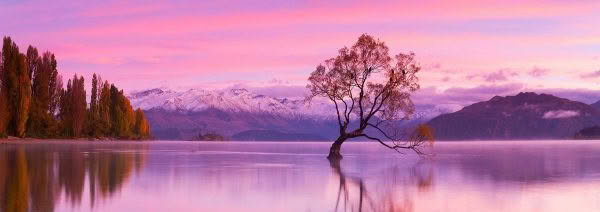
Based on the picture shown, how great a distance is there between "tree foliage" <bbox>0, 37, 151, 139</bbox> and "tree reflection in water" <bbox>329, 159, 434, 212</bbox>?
8181 centimetres

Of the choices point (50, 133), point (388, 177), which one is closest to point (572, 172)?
point (388, 177)

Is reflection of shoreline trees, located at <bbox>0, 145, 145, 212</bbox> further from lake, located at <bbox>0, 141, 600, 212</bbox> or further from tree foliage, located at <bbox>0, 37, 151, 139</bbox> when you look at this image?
tree foliage, located at <bbox>0, 37, 151, 139</bbox>

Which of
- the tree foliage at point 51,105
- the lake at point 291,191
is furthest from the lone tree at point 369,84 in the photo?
the tree foliage at point 51,105

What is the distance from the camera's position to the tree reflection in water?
2202 centimetres

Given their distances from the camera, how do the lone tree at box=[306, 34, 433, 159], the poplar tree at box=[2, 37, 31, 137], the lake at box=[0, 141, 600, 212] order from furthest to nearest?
the poplar tree at box=[2, 37, 31, 137] → the lone tree at box=[306, 34, 433, 159] → the lake at box=[0, 141, 600, 212]

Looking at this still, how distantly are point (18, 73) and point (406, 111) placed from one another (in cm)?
7058

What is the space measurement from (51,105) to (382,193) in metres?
112

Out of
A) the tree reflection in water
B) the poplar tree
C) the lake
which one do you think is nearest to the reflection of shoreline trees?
the lake

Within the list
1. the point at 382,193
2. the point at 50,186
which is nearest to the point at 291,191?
the point at 382,193

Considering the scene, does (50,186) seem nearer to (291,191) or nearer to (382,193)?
(291,191)

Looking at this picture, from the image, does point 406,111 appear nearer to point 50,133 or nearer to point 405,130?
point 405,130

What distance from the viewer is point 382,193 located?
26.4 meters

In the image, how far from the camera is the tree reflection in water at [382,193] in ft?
72.2

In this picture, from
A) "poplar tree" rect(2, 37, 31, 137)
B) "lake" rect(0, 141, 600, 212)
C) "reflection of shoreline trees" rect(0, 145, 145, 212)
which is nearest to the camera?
"reflection of shoreline trees" rect(0, 145, 145, 212)
